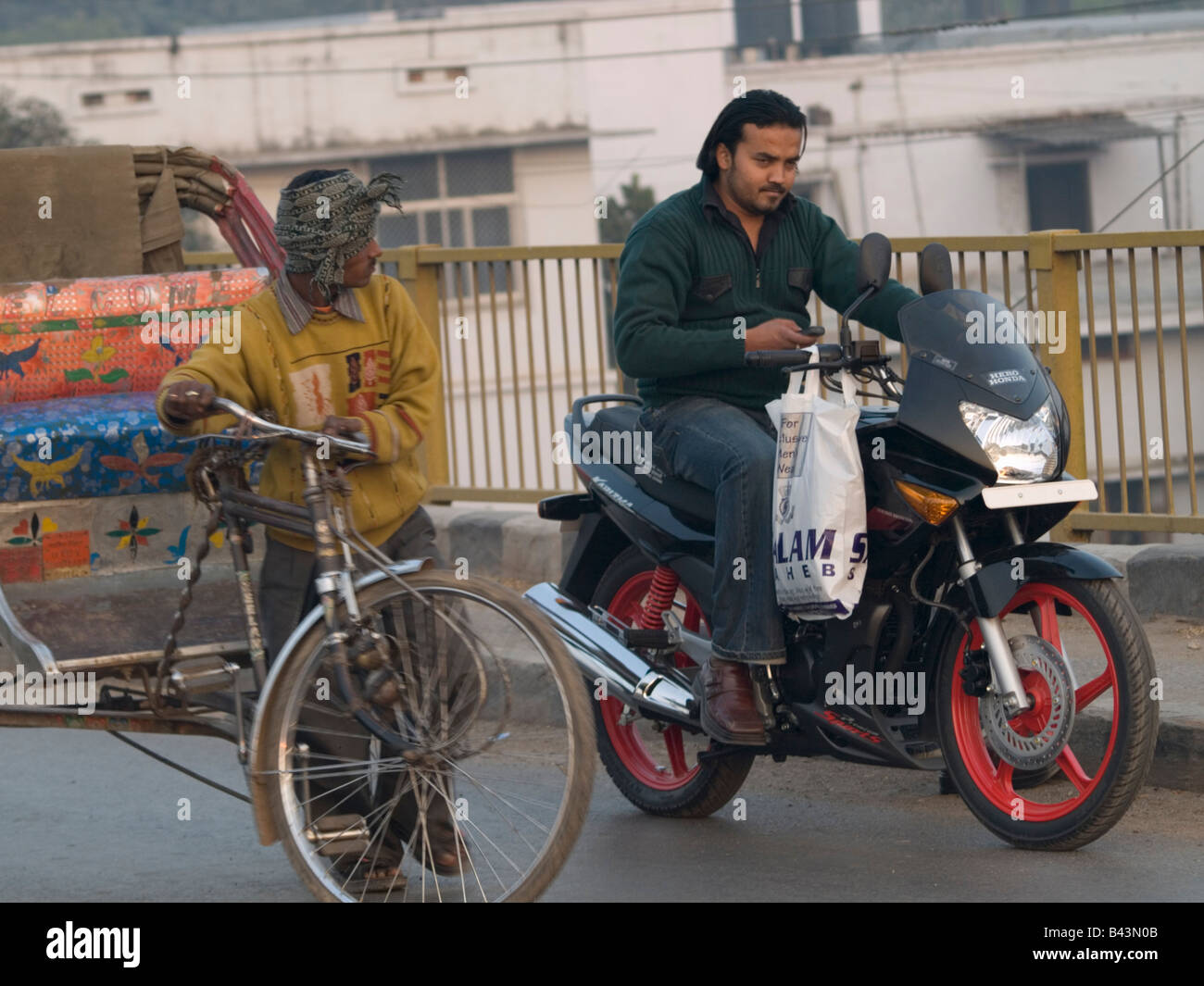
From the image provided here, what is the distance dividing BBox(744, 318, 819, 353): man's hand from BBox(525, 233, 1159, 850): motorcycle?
7 cm

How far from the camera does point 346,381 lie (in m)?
4.70

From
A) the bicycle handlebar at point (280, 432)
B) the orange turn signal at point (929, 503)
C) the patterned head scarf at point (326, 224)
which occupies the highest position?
the patterned head scarf at point (326, 224)

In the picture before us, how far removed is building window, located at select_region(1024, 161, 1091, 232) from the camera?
40.7 meters

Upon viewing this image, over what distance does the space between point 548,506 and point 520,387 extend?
353cm

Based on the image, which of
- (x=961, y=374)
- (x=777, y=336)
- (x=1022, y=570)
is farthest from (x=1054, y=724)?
(x=777, y=336)

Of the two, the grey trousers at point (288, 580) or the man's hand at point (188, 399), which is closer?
the man's hand at point (188, 399)

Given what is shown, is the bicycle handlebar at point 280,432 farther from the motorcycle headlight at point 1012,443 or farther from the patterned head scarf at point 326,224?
the motorcycle headlight at point 1012,443

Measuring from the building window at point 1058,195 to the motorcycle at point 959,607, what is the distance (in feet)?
122

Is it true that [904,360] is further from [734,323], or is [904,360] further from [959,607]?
[959,607]

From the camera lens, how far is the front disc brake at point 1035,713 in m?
4.57

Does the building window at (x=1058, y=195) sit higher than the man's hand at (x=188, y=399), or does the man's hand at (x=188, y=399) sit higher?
the building window at (x=1058, y=195)

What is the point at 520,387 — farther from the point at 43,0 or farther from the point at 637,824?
the point at 43,0

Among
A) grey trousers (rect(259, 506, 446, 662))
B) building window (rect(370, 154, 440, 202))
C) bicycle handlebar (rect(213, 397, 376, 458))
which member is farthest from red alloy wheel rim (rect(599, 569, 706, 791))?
building window (rect(370, 154, 440, 202))

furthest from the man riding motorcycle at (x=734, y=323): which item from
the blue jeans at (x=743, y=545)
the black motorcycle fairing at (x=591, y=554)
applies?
the black motorcycle fairing at (x=591, y=554)
